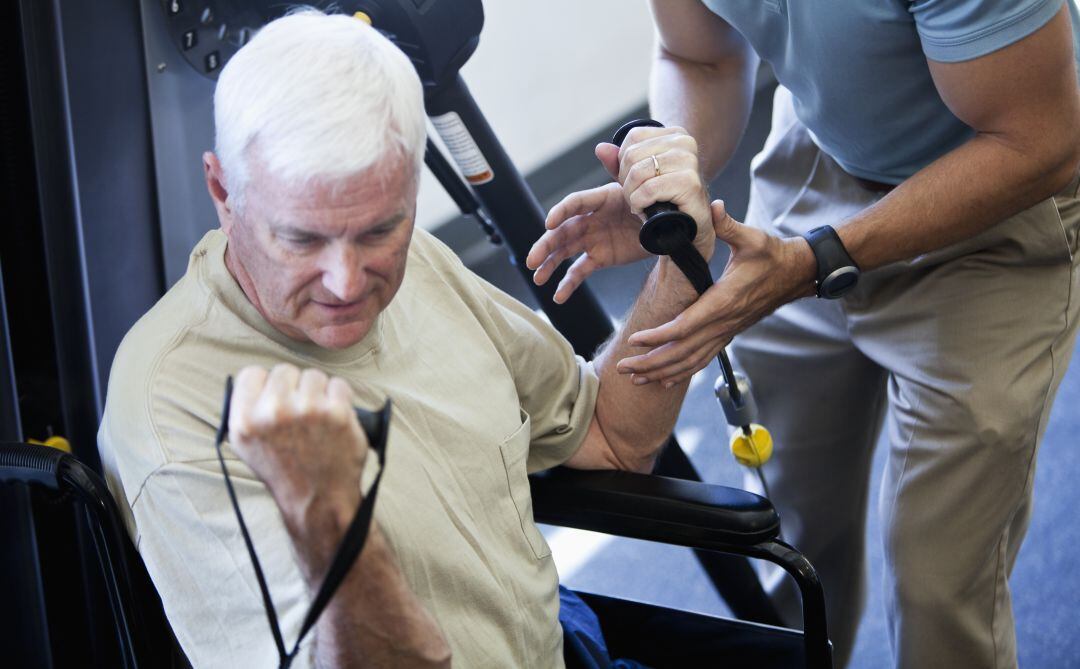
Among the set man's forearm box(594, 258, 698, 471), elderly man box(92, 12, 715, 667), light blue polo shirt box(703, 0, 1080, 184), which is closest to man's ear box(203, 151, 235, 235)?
elderly man box(92, 12, 715, 667)

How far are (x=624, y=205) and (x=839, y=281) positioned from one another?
292mm

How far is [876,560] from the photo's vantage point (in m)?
2.41

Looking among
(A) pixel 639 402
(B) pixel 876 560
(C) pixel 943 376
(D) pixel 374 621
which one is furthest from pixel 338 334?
(B) pixel 876 560

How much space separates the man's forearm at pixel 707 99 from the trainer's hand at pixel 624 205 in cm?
29

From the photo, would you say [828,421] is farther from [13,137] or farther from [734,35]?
[13,137]

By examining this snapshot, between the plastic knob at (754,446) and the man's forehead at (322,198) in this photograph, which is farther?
the plastic knob at (754,446)

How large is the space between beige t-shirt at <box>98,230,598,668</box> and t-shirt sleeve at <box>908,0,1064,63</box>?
0.58m

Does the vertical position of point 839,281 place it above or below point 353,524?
below

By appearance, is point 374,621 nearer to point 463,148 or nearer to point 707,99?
point 463,148

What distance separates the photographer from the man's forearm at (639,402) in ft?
4.92

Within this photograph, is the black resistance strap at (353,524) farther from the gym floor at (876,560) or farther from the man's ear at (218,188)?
the gym floor at (876,560)

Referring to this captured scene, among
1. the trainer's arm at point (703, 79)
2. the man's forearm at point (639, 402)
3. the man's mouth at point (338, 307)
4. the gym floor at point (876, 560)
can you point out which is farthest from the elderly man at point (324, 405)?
the gym floor at point (876, 560)

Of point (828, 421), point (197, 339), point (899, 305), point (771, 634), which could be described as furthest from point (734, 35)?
point (197, 339)

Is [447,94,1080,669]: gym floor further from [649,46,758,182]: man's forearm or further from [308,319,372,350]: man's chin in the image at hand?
[308,319,372,350]: man's chin
